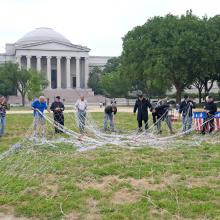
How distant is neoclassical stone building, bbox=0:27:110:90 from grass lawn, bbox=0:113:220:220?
83.0 m

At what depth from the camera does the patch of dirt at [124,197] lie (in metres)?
6.19

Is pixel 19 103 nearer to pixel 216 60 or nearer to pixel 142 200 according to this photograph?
pixel 216 60

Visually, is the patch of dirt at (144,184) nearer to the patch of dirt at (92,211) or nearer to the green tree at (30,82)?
the patch of dirt at (92,211)

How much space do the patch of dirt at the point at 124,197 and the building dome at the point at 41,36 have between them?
8957 cm

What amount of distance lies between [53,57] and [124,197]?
297 ft

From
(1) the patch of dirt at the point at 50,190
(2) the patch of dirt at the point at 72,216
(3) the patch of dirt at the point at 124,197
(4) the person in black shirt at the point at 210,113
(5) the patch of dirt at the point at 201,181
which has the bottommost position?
(2) the patch of dirt at the point at 72,216

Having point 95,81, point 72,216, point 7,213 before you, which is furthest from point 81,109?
point 95,81

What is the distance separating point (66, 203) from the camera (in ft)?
20.0

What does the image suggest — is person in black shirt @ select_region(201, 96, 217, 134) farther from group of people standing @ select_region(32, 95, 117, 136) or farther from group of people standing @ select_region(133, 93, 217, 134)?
group of people standing @ select_region(32, 95, 117, 136)

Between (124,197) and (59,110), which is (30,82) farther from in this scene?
(124,197)

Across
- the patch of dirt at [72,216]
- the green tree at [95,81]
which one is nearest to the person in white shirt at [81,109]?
the patch of dirt at [72,216]

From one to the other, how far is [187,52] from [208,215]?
A: 34577 millimetres

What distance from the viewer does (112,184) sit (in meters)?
7.19

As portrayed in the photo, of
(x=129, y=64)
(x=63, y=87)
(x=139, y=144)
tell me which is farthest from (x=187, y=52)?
(x=63, y=87)
